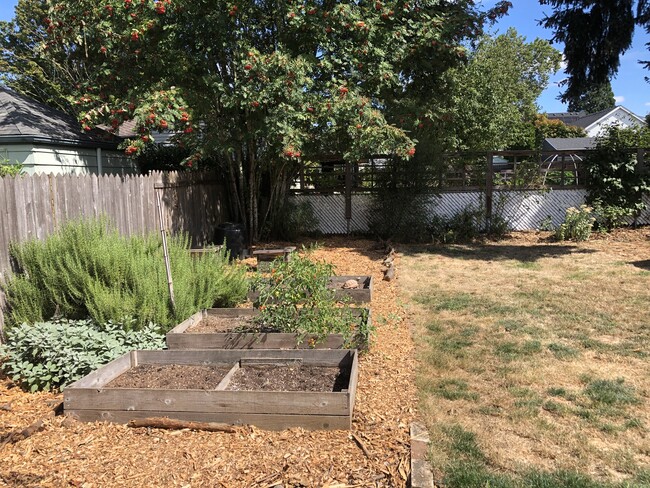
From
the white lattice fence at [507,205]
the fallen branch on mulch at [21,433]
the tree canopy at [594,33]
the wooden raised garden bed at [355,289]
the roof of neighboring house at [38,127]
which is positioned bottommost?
the fallen branch on mulch at [21,433]

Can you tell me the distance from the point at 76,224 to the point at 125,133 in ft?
39.8

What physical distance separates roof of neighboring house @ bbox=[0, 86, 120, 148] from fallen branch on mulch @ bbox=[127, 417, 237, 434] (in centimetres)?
742

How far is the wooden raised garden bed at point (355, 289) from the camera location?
19.5ft

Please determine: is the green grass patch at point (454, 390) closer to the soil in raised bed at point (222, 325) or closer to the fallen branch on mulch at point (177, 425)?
the fallen branch on mulch at point (177, 425)

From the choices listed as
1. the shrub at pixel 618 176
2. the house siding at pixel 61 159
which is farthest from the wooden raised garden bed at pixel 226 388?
the shrub at pixel 618 176

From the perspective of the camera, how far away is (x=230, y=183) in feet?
37.4

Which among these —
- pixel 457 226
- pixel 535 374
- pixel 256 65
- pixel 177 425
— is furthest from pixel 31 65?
pixel 535 374

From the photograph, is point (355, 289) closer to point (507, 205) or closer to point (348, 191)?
point (348, 191)

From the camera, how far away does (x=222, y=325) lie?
5.09m

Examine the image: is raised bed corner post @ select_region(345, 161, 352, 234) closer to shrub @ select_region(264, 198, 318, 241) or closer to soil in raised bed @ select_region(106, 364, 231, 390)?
shrub @ select_region(264, 198, 318, 241)

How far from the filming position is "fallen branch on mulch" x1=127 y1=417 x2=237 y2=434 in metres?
3.10

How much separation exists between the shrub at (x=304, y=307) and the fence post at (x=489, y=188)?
9072mm

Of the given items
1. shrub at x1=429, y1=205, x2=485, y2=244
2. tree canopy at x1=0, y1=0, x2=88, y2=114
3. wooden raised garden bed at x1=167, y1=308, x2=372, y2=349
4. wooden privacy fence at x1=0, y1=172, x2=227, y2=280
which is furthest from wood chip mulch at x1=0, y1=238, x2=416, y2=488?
tree canopy at x1=0, y1=0, x2=88, y2=114

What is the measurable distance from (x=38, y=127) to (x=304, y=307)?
7.62m
